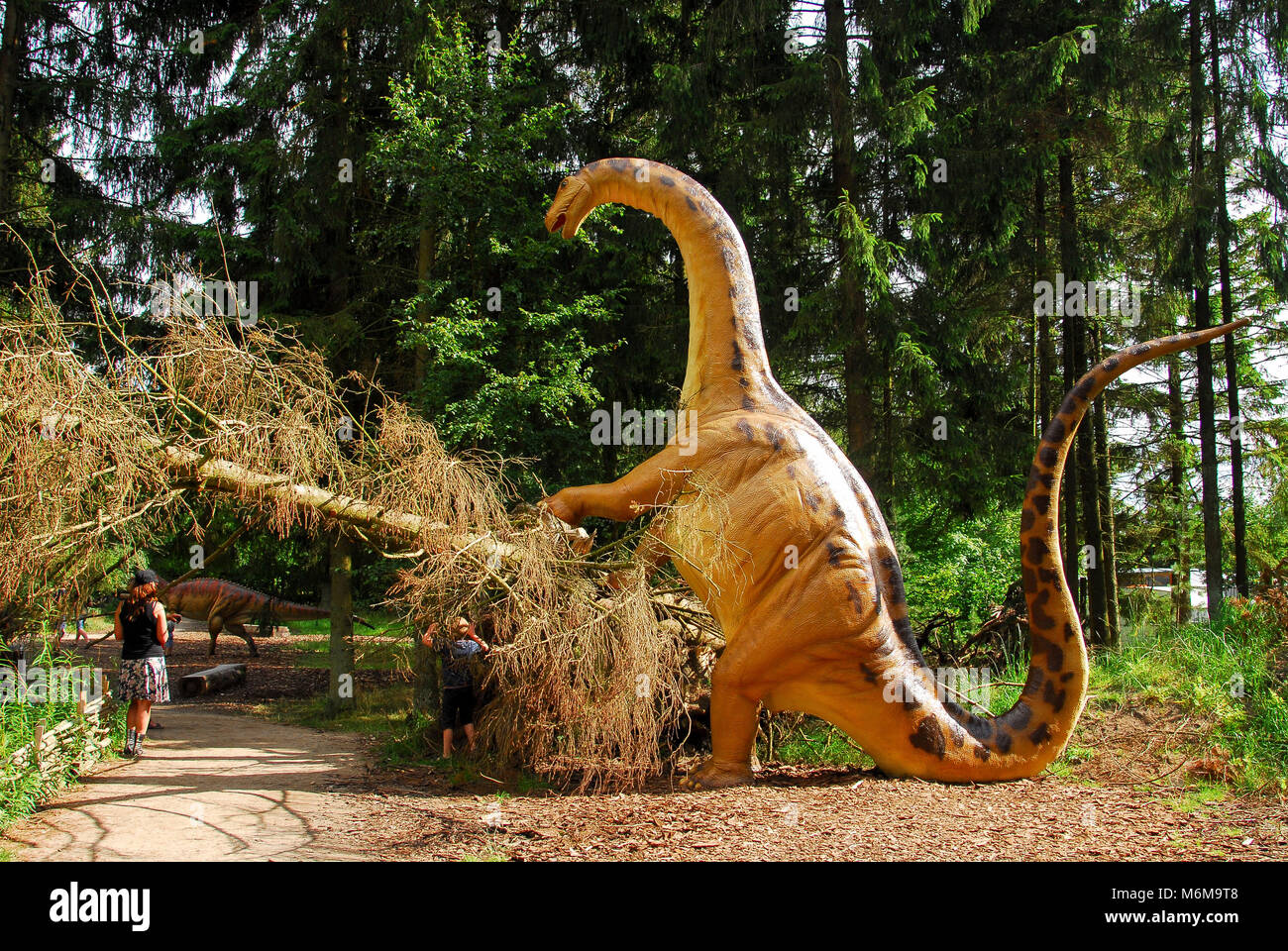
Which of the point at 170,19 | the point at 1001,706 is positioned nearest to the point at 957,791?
the point at 1001,706

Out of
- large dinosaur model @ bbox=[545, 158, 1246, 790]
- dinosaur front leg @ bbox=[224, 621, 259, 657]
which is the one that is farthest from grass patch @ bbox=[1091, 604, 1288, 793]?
dinosaur front leg @ bbox=[224, 621, 259, 657]

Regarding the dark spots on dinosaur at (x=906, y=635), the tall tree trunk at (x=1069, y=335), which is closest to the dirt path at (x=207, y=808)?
the dark spots on dinosaur at (x=906, y=635)

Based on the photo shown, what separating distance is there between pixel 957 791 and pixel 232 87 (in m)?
10.8

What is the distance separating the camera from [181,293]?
6230mm

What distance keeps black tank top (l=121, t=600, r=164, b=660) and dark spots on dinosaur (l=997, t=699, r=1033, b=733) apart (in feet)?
21.6

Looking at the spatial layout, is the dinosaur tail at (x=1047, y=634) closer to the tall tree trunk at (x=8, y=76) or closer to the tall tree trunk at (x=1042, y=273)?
the tall tree trunk at (x=1042, y=273)

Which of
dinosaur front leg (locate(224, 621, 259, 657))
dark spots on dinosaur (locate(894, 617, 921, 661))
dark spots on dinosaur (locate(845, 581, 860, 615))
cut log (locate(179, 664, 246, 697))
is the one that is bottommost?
cut log (locate(179, 664, 246, 697))

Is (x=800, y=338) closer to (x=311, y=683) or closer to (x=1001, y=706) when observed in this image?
(x=1001, y=706)

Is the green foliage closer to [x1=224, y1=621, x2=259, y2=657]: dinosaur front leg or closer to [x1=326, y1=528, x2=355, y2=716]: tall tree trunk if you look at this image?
[x1=326, y1=528, x2=355, y2=716]: tall tree trunk

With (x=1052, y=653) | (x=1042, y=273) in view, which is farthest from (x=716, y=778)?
(x=1042, y=273)

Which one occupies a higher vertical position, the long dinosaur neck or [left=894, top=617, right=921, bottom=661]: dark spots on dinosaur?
the long dinosaur neck

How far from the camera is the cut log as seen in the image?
13.4 meters

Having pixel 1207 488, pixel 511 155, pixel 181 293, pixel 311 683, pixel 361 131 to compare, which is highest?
pixel 361 131

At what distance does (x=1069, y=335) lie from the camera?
12.1 m
